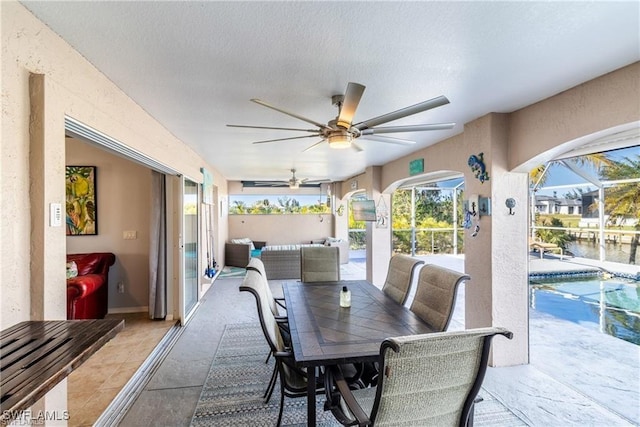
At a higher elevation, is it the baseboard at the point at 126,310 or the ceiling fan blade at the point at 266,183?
the ceiling fan blade at the point at 266,183

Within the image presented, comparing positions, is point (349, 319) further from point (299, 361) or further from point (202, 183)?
point (202, 183)

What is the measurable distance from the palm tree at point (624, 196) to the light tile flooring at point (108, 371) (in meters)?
8.41

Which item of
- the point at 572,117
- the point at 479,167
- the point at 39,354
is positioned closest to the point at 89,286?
the point at 39,354

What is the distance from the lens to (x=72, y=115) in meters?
1.73

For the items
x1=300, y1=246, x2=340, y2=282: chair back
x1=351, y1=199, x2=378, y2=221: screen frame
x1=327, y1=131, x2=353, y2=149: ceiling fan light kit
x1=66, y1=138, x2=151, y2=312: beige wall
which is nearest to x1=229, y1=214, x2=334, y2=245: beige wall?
x1=351, y1=199, x2=378, y2=221: screen frame

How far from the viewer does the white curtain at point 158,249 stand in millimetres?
3928

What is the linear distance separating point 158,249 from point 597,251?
353 inches

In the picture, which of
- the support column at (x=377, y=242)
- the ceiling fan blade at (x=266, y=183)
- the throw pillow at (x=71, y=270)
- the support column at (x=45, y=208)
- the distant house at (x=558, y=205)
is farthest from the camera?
the ceiling fan blade at (x=266, y=183)

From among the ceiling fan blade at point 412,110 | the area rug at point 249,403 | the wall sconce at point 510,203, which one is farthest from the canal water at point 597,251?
the ceiling fan blade at point 412,110

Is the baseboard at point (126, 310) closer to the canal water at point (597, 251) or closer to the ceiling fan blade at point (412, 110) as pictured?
the ceiling fan blade at point (412, 110)

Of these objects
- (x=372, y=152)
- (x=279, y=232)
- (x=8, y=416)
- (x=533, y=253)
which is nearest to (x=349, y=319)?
(x=8, y=416)

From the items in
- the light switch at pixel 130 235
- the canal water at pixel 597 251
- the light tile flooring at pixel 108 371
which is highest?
the light switch at pixel 130 235

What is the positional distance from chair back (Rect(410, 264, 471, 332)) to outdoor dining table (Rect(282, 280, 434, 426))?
97 mm

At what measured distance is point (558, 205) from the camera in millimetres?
7629
